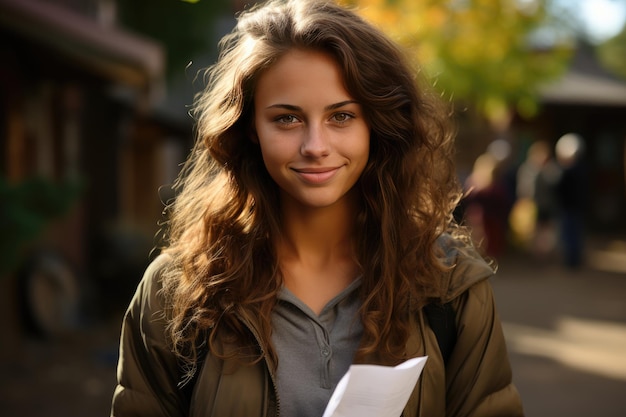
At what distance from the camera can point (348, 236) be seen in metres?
2.54

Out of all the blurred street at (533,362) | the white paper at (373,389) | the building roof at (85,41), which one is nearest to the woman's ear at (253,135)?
the white paper at (373,389)

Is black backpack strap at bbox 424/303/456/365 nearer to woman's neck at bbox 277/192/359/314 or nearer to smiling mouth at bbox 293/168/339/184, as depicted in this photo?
woman's neck at bbox 277/192/359/314

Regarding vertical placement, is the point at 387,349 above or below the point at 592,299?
above

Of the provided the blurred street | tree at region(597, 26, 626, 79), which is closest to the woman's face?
the blurred street

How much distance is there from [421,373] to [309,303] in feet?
1.18

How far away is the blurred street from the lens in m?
6.72

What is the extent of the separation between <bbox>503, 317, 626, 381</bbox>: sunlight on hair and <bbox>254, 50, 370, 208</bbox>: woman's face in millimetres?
5763

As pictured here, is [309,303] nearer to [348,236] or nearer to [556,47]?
[348,236]

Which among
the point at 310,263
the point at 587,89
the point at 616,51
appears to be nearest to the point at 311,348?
the point at 310,263

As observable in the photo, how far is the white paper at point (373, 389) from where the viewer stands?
1.93m

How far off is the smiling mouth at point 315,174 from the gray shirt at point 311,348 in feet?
1.01

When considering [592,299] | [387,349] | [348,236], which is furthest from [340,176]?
[592,299]

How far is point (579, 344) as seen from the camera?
8.80 m

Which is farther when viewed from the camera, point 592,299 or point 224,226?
point 592,299
